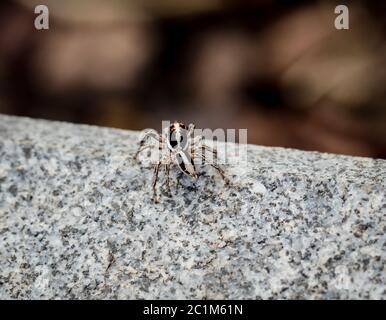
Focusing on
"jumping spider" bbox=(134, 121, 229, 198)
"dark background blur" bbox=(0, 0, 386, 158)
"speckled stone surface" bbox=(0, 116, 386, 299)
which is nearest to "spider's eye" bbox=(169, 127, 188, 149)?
"jumping spider" bbox=(134, 121, 229, 198)

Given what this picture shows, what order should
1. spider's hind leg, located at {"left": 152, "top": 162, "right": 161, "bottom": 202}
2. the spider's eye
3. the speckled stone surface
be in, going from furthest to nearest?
the spider's eye → spider's hind leg, located at {"left": 152, "top": 162, "right": 161, "bottom": 202} → the speckled stone surface

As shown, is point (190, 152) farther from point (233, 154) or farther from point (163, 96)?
point (163, 96)

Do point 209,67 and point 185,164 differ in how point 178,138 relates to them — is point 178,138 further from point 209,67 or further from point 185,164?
point 209,67

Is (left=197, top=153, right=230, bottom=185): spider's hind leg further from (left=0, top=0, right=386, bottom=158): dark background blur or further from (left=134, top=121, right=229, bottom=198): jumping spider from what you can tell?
(left=0, top=0, right=386, bottom=158): dark background blur

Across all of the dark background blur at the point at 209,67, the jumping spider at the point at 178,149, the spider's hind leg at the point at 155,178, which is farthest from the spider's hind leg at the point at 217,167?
the dark background blur at the point at 209,67

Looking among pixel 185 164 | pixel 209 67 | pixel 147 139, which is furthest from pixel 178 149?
pixel 209 67
